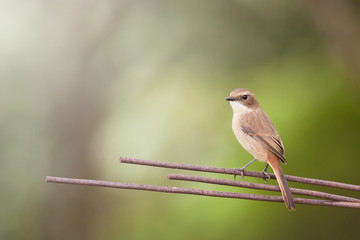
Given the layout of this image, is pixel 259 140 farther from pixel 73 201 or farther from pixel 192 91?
pixel 73 201

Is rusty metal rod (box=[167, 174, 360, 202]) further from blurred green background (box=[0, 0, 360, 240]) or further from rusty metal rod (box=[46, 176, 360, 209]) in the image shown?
blurred green background (box=[0, 0, 360, 240])

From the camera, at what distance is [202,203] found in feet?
10.4

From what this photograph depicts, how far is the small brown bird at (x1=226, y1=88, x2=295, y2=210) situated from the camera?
2.13 metres

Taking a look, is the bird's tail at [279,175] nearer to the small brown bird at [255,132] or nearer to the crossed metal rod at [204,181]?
the small brown bird at [255,132]

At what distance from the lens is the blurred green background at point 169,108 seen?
10.1 feet

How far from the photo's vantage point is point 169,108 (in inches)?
153

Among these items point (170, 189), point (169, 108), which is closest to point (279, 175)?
point (170, 189)

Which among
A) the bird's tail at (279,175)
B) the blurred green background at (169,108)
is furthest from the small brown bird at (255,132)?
the blurred green background at (169,108)

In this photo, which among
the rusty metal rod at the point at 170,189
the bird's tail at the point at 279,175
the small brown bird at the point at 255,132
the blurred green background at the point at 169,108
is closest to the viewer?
the rusty metal rod at the point at 170,189

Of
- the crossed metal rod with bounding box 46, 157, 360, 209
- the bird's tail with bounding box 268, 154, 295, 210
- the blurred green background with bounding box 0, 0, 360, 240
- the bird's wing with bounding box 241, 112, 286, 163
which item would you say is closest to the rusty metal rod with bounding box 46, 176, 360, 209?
the crossed metal rod with bounding box 46, 157, 360, 209

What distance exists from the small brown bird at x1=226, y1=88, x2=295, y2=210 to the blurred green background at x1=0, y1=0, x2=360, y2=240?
2.05 feet

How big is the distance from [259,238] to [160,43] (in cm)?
207

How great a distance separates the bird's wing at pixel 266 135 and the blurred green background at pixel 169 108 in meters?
0.64

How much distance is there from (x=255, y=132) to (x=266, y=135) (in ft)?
0.18
